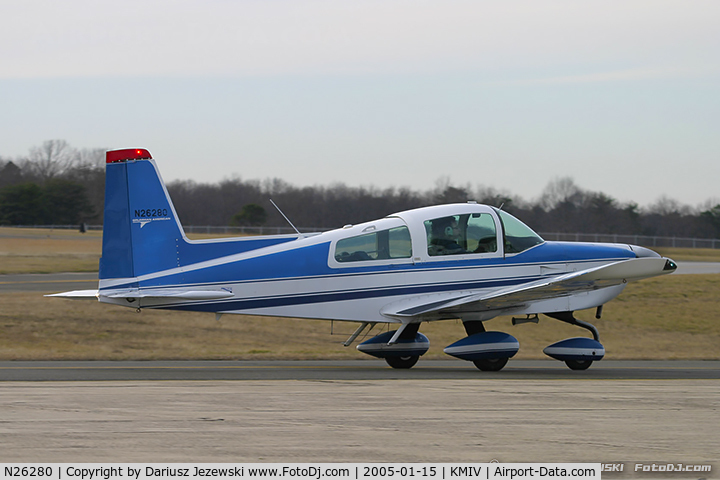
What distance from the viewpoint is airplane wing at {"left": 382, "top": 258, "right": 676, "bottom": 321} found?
12.9m

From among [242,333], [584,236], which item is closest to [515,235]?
[242,333]

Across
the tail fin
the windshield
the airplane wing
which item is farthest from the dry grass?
the windshield

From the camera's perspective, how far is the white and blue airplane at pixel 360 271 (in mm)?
13023

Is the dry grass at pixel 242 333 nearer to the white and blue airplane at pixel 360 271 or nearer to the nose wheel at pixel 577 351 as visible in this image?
the white and blue airplane at pixel 360 271

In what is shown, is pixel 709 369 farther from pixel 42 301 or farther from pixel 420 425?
pixel 42 301

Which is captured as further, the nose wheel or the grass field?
the grass field

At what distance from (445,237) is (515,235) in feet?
4.20

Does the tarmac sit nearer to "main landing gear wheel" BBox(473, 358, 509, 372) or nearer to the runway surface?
the runway surface

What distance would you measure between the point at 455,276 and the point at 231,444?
743 cm

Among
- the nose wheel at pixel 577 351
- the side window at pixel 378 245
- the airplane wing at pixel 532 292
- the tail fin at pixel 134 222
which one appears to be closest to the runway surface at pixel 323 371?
the nose wheel at pixel 577 351

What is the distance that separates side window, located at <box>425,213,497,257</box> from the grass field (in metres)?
4.50

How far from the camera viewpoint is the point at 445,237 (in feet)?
44.1

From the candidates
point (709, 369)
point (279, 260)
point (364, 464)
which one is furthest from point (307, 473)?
point (709, 369)

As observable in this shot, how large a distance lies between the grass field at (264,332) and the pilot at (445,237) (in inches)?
175
